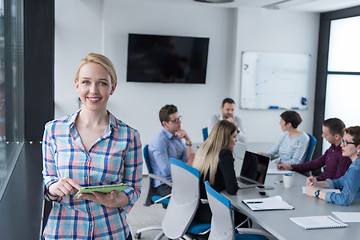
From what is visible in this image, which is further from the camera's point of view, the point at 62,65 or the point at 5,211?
the point at 62,65

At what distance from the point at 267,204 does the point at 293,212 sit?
213 mm

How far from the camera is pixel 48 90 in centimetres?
302

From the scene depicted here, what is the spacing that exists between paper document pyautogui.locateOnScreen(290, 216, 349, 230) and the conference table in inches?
1.2

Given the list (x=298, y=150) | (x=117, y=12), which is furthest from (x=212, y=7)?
(x=298, y=150)

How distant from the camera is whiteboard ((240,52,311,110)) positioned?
22.7 ft

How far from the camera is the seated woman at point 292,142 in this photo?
465 cm

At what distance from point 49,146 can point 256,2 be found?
17.0ft

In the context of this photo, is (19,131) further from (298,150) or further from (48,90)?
(298,150)

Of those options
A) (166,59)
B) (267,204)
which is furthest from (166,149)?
(166,59)

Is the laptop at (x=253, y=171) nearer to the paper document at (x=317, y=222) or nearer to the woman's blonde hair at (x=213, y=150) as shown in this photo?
the woman's blonde hair at (x=213, y=150)

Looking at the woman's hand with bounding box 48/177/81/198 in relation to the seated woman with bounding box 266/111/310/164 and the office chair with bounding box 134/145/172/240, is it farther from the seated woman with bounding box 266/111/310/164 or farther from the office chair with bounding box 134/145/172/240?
the seated woman with bounding box 266/111/310/164

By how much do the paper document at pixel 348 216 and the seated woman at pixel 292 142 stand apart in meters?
1.80

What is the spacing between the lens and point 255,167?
3656mm

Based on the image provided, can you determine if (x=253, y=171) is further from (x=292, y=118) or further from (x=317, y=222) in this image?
(x=292, y=118)
